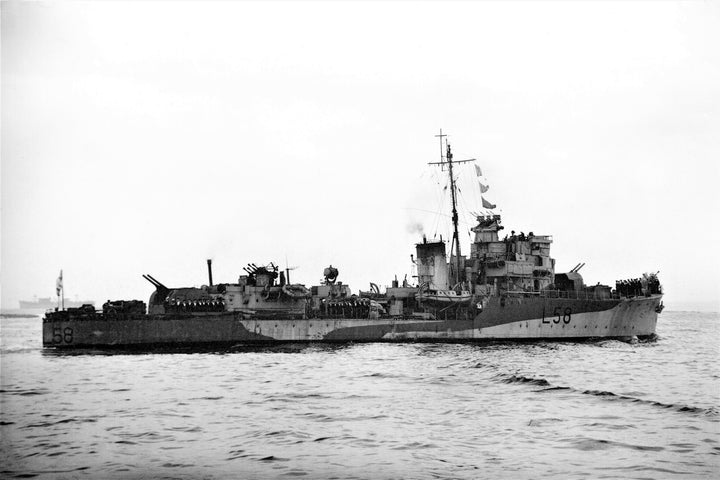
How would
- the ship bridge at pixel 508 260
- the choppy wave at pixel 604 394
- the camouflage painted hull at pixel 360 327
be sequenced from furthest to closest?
the ship bridge at pixel 508 260 < the camouflage painted hull at pixel 360 327 < the choppy wave at pixel 604 394

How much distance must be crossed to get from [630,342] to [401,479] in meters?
35.1

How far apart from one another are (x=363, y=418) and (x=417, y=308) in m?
26.3

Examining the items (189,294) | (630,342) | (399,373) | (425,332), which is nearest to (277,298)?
(189,294)

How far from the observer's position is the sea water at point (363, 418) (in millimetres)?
13336

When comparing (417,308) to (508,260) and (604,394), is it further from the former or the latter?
(604,394)

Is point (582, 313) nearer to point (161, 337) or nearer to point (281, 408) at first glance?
point (161, 337)

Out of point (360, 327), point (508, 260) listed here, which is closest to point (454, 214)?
point (508, 260)

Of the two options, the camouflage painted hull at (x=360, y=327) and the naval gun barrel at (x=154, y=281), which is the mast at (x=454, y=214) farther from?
the naval gun barrel at (x=154, y=281)

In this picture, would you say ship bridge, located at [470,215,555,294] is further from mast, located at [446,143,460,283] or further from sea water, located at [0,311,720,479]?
sea water, located at [0,311,720,479]

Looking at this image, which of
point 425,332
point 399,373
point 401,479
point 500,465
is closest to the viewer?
point 401,479

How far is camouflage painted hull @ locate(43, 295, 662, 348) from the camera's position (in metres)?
39.0

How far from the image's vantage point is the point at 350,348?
37.8 metres

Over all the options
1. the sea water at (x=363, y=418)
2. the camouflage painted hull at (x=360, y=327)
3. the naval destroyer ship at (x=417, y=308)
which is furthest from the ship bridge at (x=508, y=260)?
the sea water at (x=363, y=418)

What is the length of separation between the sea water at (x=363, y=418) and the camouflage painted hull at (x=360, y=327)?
6.95 metres
